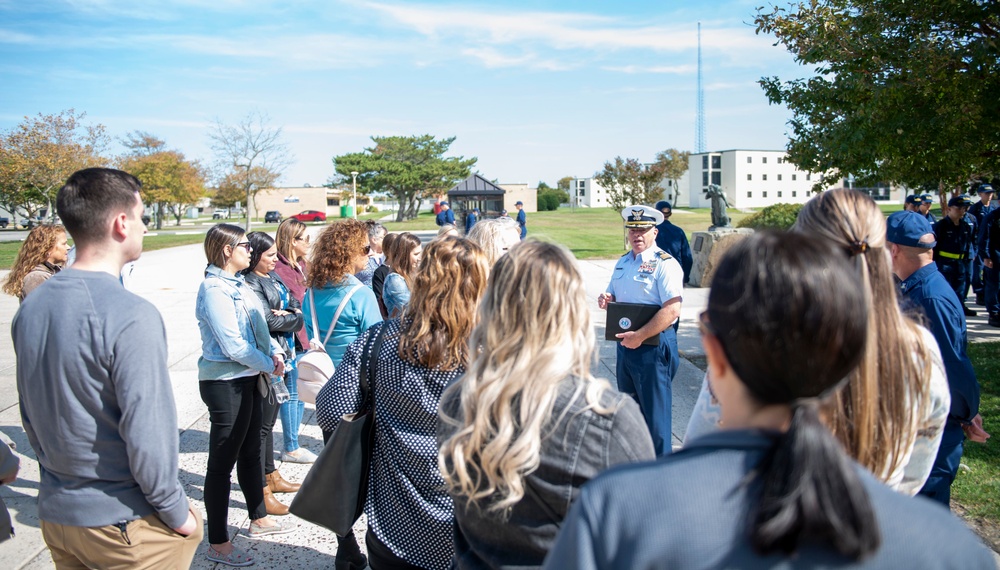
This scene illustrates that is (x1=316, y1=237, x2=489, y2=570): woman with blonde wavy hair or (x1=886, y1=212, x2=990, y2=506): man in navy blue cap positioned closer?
(x1=316, y1=237, x2=489, y2=570): woman with blonde wavy hair

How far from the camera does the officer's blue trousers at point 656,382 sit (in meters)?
4.58

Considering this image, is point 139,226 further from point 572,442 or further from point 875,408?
point 875,408

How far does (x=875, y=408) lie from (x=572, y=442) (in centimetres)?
77

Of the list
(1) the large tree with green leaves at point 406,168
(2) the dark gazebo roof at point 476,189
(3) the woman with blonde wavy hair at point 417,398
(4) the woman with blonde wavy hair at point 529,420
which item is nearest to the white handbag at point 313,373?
(3) the woman with blonde wavy hair at point 417,398

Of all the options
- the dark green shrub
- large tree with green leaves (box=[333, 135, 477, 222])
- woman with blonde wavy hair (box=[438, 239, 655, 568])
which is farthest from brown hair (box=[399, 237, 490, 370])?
large tree with green leaves (box=[333, 135, 477, 222])

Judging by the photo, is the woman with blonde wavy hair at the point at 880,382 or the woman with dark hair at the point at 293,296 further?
the woman with dark hair at the point at 293,296

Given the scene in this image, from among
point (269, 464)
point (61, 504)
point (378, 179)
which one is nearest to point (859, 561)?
point (61, 504)

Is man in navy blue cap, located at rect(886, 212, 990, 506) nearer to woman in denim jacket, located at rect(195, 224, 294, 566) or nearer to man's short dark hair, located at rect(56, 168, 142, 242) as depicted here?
man's short dark hair, located at rect(56, 168, 142, 242)

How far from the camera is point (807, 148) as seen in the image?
720 centimetres

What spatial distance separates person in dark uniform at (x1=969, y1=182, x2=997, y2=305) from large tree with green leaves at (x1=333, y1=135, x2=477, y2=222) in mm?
55532

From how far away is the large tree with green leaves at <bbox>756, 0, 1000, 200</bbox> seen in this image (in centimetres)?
566

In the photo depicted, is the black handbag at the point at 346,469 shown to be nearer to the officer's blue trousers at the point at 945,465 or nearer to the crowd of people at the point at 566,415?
the crowd of people at the point at 566,415

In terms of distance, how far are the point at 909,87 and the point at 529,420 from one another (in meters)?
5.81

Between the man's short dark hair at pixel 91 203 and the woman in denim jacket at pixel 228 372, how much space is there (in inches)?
59.7
